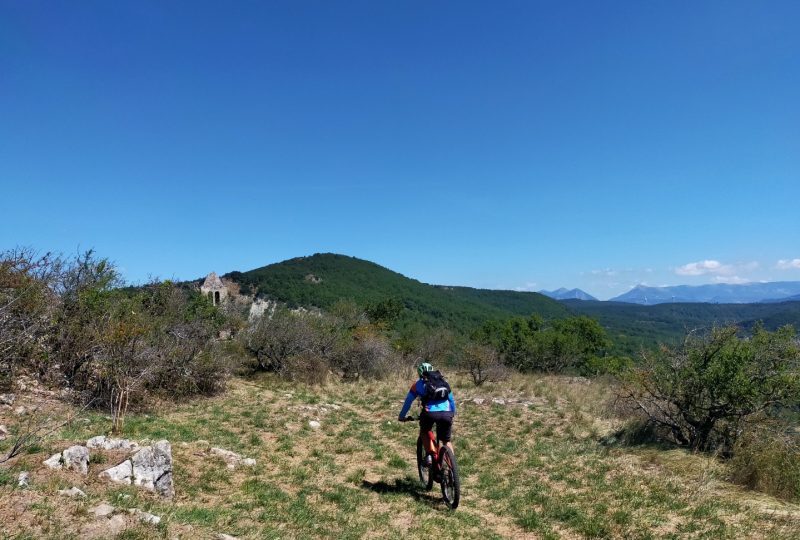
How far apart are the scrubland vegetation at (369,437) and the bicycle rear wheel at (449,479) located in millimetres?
225

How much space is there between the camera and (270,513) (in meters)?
5.75

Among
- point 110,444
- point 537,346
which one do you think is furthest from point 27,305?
point 537,346

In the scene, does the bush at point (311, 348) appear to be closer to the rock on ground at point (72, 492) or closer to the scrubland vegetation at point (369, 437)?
the scrubland vegetation at point (369, 437)

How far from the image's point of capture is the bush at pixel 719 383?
8.57 metres

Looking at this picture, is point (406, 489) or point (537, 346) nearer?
point (406, 489)

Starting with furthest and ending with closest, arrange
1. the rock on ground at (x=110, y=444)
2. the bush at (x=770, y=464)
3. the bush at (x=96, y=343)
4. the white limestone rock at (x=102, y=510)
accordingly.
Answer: the bush at (x=96, y=343), the bush at (x=770, y=464), the rock on ground at (x=110, y=444), the white limestone rock at (x=102, y=510)

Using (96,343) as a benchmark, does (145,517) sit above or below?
below

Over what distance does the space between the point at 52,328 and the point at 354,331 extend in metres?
15.4

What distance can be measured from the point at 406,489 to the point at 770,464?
19.4 feet

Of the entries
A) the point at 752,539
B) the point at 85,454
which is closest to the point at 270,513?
the point at 85,454

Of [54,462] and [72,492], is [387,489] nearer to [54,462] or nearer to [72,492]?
[72,492]

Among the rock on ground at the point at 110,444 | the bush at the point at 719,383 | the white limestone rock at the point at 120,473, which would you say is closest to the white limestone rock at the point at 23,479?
the white limestone rock at the point at 120,473

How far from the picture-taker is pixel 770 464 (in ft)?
23.3

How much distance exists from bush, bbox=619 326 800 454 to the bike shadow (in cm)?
571
